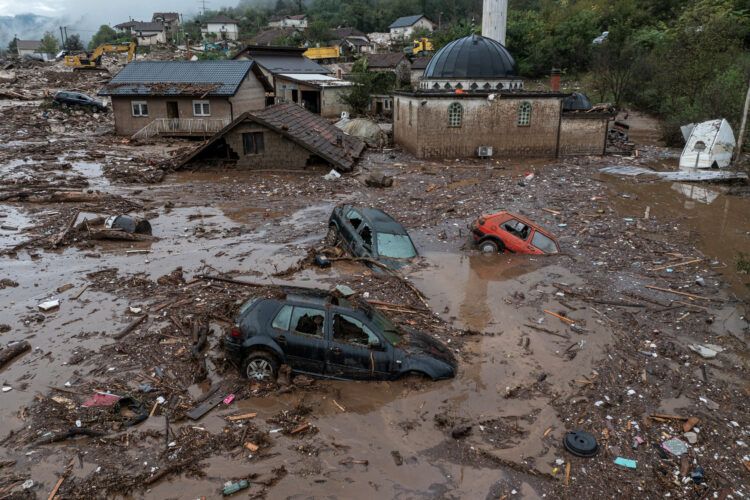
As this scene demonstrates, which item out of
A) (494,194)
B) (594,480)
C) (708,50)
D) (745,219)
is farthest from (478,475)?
(708,50)

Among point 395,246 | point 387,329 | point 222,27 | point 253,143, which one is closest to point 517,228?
point 395,246

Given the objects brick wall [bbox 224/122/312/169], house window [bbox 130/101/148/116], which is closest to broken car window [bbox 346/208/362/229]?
brick wall [bbox 224/122/312/169]

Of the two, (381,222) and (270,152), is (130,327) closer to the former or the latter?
(381,222)

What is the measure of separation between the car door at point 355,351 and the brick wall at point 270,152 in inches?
642

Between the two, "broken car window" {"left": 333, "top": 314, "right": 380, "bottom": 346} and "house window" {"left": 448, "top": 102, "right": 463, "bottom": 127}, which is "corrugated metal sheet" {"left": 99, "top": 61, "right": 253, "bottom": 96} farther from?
"broken car window" {"left": 333, "top": 314, "right": 380, "bottom": 346}

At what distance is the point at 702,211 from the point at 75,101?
129 feet

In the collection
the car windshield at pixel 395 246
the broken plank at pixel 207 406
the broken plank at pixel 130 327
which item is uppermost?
the car windshield at pixel 395 246

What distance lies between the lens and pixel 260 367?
729cm

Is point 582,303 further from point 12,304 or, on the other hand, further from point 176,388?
point 12,304

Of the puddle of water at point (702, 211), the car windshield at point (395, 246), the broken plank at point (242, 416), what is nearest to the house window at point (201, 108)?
the car windshield at point (395, 246)

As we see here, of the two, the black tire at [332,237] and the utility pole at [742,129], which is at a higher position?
the utility pole at [742,129]

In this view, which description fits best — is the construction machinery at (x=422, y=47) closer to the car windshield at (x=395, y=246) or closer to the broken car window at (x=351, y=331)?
the car windshield at (x=395, y=246)

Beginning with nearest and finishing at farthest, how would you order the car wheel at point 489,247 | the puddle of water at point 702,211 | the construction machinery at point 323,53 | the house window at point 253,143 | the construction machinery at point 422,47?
the car wheel at point 489,247, the puddle of water at point 702,211, the house window at point 253,143, the construction machinery at point 323,53, the construction machinery at point 422,47

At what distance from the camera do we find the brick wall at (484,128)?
87.4 ft
